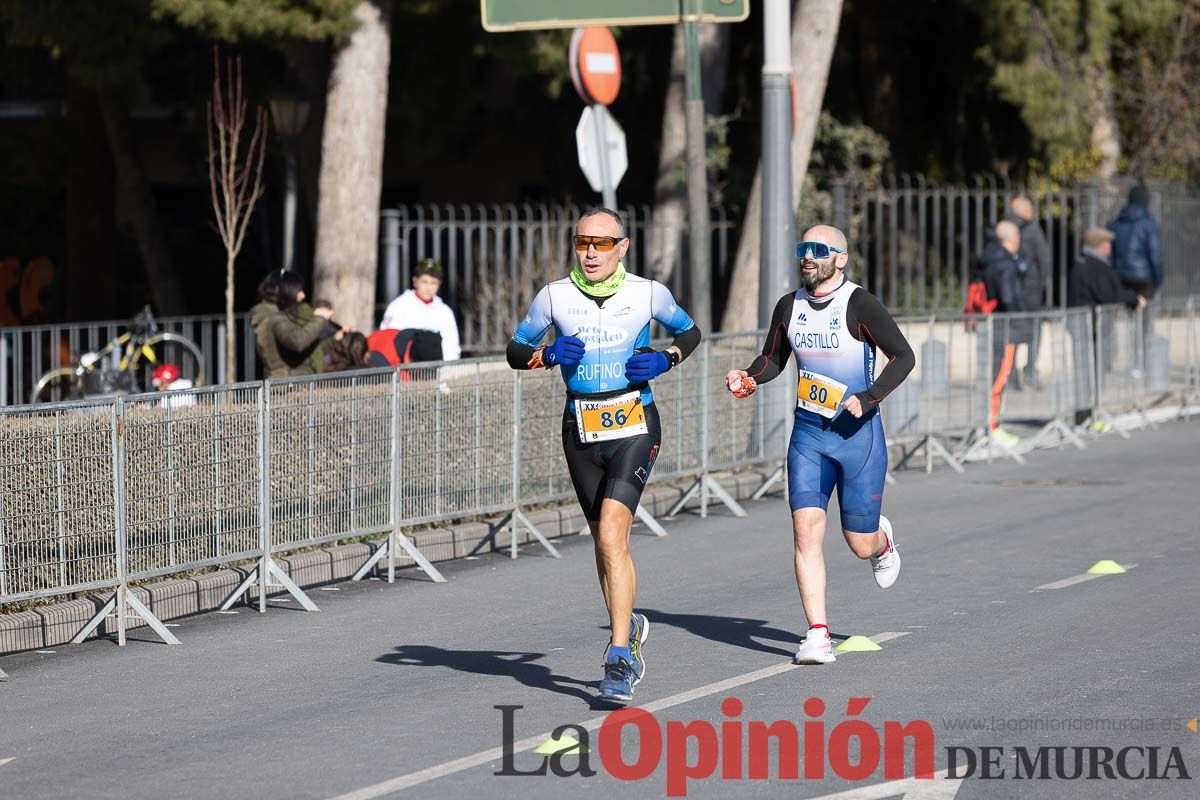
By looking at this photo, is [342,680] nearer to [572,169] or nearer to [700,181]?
[700,181]

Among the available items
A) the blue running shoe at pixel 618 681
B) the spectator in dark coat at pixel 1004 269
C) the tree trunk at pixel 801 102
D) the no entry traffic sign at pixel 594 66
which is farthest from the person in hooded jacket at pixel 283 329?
the tree trunk at pixel 801 102

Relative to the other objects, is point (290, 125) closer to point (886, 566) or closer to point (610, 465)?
point (886, 566)

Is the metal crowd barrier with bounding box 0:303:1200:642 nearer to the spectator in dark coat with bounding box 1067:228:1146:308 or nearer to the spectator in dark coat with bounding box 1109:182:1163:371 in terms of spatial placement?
the spectator in dark coat with bounding box 1067:228:1146:308

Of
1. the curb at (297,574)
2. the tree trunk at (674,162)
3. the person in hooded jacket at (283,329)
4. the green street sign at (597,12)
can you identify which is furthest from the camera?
the tree trunk at (674,162)

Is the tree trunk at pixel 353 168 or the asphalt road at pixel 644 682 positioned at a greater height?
the tree trunk at pixel 353 168

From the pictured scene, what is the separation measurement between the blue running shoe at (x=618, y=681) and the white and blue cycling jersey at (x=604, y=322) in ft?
3.64

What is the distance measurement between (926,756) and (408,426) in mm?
5437

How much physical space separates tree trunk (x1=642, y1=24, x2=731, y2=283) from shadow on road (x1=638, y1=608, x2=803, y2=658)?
1269 centimetres

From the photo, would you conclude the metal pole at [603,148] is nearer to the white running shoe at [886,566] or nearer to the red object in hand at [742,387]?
the white running shoe at [886,566]

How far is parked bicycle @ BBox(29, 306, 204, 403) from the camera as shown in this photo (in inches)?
750

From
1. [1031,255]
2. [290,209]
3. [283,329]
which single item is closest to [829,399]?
[283,329]

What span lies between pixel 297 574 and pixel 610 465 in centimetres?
357

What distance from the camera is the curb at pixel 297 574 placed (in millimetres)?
9773

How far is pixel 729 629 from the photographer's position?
981cm
